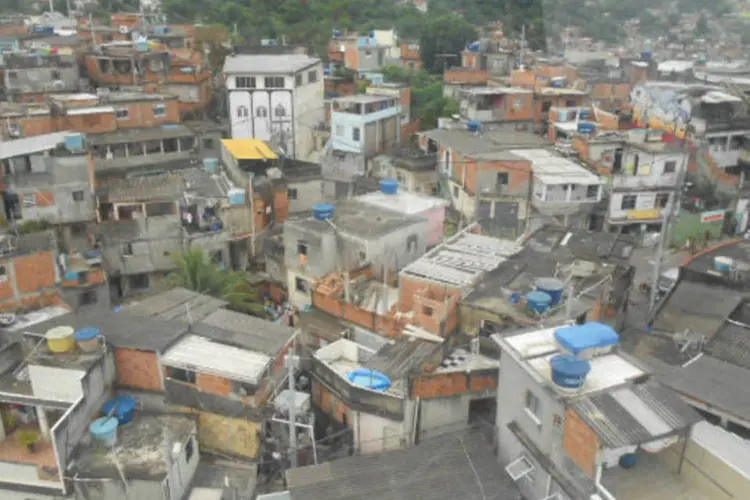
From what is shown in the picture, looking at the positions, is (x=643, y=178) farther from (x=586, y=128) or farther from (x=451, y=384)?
(x=451, y=384)

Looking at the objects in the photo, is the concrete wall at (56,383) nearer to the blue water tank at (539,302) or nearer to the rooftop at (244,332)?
the rooftop at (244,332)

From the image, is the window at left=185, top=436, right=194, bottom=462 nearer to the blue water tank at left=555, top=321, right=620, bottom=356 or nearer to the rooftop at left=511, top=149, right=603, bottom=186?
the blue water tank at left=555, top=321, right=620, bottom=356

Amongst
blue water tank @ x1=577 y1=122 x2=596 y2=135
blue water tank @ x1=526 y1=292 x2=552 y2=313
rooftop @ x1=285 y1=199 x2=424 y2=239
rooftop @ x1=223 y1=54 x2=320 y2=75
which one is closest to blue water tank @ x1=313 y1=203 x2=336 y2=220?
rooftop @ x1=285 y1=199 x2=424 y2=239

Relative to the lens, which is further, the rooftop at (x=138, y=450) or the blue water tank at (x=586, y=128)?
the blue water tank at (x=586, y=128)

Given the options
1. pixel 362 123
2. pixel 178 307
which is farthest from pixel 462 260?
pixel 362 123

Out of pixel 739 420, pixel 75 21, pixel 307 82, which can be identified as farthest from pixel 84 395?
pixel 75 21

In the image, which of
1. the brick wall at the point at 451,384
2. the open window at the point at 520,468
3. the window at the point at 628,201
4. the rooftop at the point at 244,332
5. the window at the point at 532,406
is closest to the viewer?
the window at the point at 532,406

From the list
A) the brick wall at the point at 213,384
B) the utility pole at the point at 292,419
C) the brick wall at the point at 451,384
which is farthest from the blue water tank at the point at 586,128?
the brick wall at the point at 213,384
